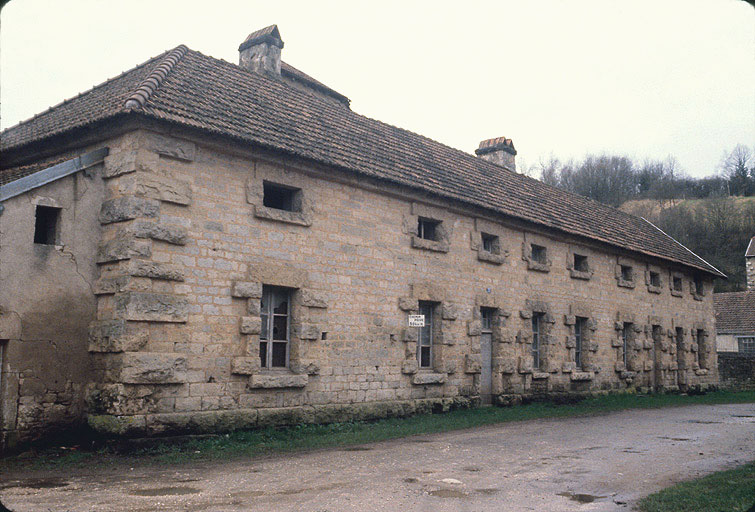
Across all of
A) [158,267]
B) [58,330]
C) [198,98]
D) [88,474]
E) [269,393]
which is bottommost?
[88,474]

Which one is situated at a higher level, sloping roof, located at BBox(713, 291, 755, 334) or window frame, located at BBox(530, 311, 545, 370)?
sloping roof, located at BBox(713, 291, 755, 334)

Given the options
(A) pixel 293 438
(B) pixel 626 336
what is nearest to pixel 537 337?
(B) pixel 626 336

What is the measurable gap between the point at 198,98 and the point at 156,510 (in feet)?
25.1

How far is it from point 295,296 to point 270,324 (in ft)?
2.31

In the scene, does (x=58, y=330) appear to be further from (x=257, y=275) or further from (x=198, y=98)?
(x=198, y=98)

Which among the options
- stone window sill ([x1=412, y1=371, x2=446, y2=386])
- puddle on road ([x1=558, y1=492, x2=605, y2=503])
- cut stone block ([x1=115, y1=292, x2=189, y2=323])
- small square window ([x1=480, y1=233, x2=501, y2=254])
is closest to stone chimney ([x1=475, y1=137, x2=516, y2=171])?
small square window ([x1=480, y1=233, x2=501, y2=254])

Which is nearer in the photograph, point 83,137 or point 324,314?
point 83,137

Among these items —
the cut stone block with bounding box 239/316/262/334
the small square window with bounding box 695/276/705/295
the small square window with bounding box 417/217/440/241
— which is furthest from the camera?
the small square window with bounding box 695/276/705/295

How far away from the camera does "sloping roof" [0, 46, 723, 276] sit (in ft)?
37.3

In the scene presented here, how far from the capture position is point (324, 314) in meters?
12.6

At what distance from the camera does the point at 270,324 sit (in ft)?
39.3

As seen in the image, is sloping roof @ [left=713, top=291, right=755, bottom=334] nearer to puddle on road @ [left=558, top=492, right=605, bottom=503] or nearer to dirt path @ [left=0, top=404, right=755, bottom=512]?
dirt path @ [left=0, top=404, right=755, bottom=512]

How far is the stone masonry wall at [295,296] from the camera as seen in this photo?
1016cm

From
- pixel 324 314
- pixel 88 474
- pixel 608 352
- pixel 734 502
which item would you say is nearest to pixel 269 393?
pixel 324 314
